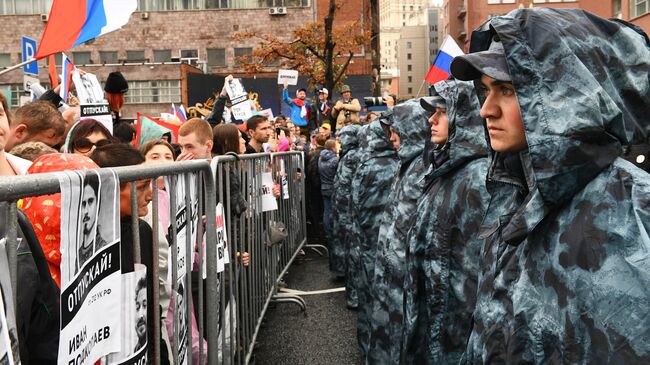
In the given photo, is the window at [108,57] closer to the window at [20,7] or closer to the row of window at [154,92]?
the window at [20,7]

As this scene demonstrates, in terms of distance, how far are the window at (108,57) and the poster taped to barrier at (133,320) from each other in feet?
190

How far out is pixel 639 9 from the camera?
105ft

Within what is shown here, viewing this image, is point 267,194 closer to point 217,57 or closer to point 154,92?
point 154,92

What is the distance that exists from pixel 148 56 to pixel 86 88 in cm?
5215

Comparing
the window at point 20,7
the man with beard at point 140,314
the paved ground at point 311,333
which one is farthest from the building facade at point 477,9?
the man with beard at point 140,314

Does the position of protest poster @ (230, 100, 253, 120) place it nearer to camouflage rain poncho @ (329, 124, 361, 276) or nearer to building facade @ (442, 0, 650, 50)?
camouflage rain poncho @ (329, 124, 361, 276)

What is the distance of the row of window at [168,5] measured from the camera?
186ft

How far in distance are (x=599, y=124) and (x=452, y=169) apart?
1708 mm

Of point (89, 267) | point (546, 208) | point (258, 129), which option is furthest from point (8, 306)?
point (258, 129)

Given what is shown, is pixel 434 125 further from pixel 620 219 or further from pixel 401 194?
pixel 620 219

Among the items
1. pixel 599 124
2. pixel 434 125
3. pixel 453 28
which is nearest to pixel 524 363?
pixel 599 124

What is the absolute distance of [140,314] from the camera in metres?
2.17

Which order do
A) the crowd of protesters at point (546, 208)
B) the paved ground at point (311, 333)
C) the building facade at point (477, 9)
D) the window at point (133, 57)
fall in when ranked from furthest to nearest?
the window at point (133, 57)
the building facade at point (477, 9)
the paved ground at point (311, 333)
the crowd of protesters at point (546, 208)

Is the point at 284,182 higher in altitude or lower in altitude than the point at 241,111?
lower
